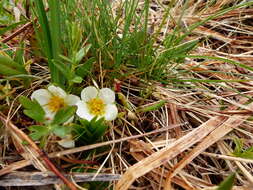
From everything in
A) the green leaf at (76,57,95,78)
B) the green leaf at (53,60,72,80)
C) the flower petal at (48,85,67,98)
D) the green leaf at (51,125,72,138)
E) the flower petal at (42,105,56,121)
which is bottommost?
the flower petal at (42,105,56,121)

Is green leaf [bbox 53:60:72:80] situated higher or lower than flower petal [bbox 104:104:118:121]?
higher

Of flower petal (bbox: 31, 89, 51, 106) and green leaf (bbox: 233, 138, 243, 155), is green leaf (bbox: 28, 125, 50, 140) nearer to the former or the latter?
flower petal (bbox: 31, 89, 51, 106)

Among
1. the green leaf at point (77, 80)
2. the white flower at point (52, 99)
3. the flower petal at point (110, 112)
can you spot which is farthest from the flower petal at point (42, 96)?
the flower petal at point (110, 112)

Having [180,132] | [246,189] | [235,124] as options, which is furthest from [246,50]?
[246,189]

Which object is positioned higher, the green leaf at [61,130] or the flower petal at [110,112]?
the green leaf at [61,130]

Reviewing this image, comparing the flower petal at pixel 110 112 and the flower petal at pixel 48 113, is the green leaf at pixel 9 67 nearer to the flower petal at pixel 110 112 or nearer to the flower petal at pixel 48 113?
the flower petal at pixel 48 113

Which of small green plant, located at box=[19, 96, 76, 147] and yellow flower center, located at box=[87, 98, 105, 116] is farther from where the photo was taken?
yellow flower center, located at box=[87, 98, 105, 116]

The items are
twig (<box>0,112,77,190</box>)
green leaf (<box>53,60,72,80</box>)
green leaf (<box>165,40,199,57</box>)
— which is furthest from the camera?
green leaf (<box>165,40,199,57</box>)

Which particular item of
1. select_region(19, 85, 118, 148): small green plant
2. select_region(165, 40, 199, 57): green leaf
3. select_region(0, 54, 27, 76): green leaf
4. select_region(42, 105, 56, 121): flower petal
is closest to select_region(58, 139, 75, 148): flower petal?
select_region(19, 85, 118, 148): small green plant
